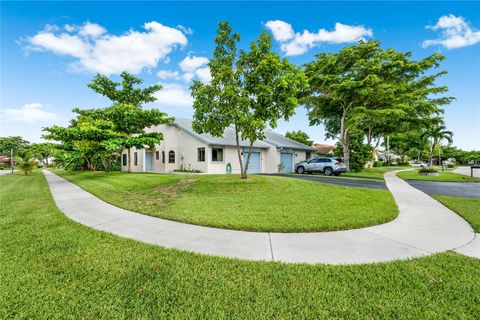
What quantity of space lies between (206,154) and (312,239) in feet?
47.4

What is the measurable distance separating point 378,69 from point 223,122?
19399 mm

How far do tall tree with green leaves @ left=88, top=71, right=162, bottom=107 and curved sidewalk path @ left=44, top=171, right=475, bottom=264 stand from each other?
62.5 ft

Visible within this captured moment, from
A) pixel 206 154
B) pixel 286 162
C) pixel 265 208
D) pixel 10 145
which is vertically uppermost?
pixel 10 145

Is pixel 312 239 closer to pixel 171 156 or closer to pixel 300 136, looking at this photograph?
pixel 171 156

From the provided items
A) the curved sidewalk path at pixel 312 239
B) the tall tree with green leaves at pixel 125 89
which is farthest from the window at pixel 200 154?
the curved sidewalk path at pixel 312 239

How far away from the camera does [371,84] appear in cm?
2041

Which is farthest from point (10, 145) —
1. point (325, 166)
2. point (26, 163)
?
point (325, 166)

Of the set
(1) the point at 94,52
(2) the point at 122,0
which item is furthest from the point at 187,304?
(1) the point at 94,52

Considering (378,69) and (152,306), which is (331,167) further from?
(152,306)

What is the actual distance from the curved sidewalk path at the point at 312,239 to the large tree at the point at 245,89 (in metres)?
5.13

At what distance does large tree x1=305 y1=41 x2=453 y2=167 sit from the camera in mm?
20266

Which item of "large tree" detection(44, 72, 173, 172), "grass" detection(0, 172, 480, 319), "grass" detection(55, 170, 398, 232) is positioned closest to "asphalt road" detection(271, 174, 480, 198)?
"grass" detection(55, 170, 398, 232)

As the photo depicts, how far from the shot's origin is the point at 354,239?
390 cm

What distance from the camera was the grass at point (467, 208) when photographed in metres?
4.89
